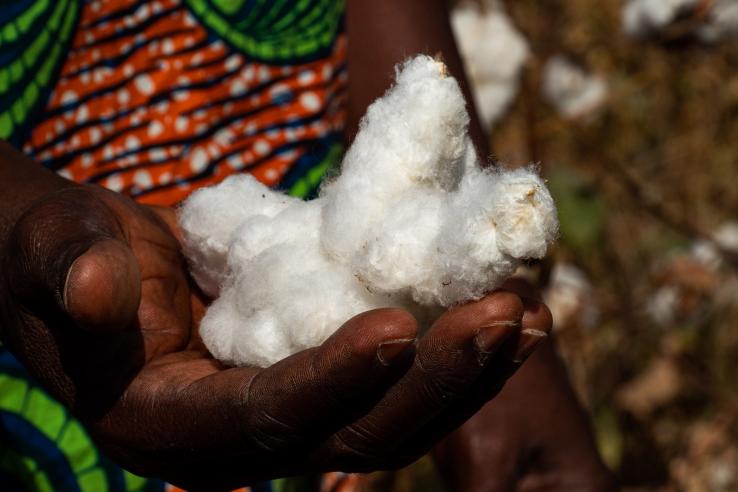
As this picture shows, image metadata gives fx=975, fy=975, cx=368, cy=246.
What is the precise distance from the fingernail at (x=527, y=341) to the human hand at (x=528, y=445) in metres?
0.49

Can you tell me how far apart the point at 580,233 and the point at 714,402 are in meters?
0.49

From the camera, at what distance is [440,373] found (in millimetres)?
649

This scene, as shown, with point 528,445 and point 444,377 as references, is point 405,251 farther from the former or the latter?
point 528,445

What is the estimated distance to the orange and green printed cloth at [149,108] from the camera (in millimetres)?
990

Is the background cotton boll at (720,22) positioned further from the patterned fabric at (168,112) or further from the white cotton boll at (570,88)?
the patterned fabric at (168,112)

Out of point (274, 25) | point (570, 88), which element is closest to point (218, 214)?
point (274, 25)

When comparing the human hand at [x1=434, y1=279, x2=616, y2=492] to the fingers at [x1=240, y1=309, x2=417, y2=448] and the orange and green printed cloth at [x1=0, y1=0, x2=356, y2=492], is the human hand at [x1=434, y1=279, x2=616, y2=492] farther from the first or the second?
the fingers at [x1=240, y1=309, x2=417, y2=448]

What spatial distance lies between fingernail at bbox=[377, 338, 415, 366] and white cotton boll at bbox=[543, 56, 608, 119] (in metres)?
1.79

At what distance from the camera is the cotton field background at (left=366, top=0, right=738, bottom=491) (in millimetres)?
2016

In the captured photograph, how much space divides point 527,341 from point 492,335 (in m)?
0.06

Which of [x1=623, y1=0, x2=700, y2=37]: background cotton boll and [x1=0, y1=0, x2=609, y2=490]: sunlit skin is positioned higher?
[x1=0, y1=0, x2=609, y2=490]: sunlit skin

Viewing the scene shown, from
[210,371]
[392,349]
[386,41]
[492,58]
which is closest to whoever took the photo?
[392,349]

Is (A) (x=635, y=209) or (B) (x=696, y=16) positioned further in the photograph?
(A) (x=635, y=209)

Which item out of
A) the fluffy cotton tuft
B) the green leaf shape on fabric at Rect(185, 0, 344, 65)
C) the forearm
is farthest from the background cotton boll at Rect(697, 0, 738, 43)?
the fluffy cotton tuft
